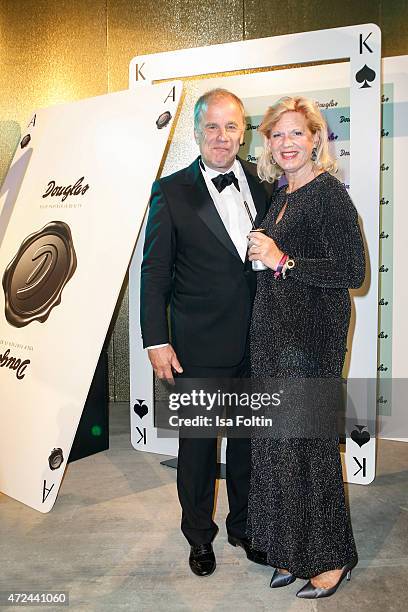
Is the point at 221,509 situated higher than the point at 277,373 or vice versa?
the point at 277,373

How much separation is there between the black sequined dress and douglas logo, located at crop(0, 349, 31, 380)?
3.98 ft

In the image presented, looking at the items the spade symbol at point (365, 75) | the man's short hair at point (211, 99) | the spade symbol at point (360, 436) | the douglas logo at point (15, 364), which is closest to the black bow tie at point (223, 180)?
the man's short hair at point (211, 99)

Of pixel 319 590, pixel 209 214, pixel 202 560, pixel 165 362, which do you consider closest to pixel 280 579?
pixel 319 590

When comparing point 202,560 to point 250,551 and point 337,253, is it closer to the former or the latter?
point 250,551

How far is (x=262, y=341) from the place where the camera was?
1.79m

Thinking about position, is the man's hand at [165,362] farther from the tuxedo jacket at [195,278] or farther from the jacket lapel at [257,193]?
the jacket lapel at [257,193]

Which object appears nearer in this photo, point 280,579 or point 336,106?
point 280,579

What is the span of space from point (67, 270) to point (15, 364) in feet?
1.59

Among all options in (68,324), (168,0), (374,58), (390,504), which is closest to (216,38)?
(168,0)

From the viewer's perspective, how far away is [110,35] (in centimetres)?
402

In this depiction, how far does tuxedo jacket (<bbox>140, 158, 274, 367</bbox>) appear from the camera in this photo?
1908 millimetres

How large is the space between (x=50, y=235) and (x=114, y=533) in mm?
1294

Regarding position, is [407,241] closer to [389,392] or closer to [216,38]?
[389,392]

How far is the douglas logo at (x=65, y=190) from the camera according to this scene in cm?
254
